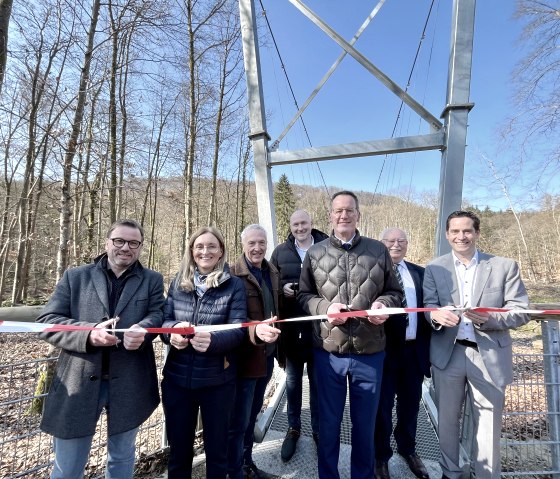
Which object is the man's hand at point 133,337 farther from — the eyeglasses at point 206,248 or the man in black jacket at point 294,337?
the man in black jacket at point 294,337

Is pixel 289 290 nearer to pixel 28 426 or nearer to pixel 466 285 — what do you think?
pixel 466 285

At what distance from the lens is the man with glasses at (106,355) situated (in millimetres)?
1544

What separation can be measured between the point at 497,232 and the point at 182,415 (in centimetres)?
3716

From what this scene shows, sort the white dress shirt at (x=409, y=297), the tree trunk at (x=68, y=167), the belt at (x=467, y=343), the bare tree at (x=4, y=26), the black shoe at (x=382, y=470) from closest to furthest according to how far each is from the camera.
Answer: the belt at (x=467, y=343) < the black shoe at (x=382, y=470) < the white dress shirt at (x=409, y=297) < the bare tree at (x=4, y=26) < the tree trunk at (x=68, y=167)

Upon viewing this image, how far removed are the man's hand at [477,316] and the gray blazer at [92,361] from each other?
1877mm

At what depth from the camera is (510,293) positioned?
1.89m

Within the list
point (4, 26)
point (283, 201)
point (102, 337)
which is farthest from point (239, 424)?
point (283, 201)

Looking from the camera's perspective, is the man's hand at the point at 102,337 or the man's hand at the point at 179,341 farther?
the man's hand at the point at 179,341

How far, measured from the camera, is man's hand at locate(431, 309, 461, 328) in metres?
1.83

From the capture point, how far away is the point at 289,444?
243 cm

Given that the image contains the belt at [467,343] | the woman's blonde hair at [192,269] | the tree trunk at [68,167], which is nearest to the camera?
the woman's blonde hair at [192,269]

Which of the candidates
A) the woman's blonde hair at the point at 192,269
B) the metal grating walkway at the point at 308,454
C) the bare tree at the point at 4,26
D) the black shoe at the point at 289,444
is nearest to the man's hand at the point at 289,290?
the woman's blonde hair at the point at 192,269

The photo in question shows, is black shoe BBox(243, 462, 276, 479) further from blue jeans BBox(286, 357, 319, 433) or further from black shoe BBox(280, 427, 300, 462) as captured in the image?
blue jeans BBox(286, 357, 319, 433)

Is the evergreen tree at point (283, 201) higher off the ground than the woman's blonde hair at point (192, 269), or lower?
higher
